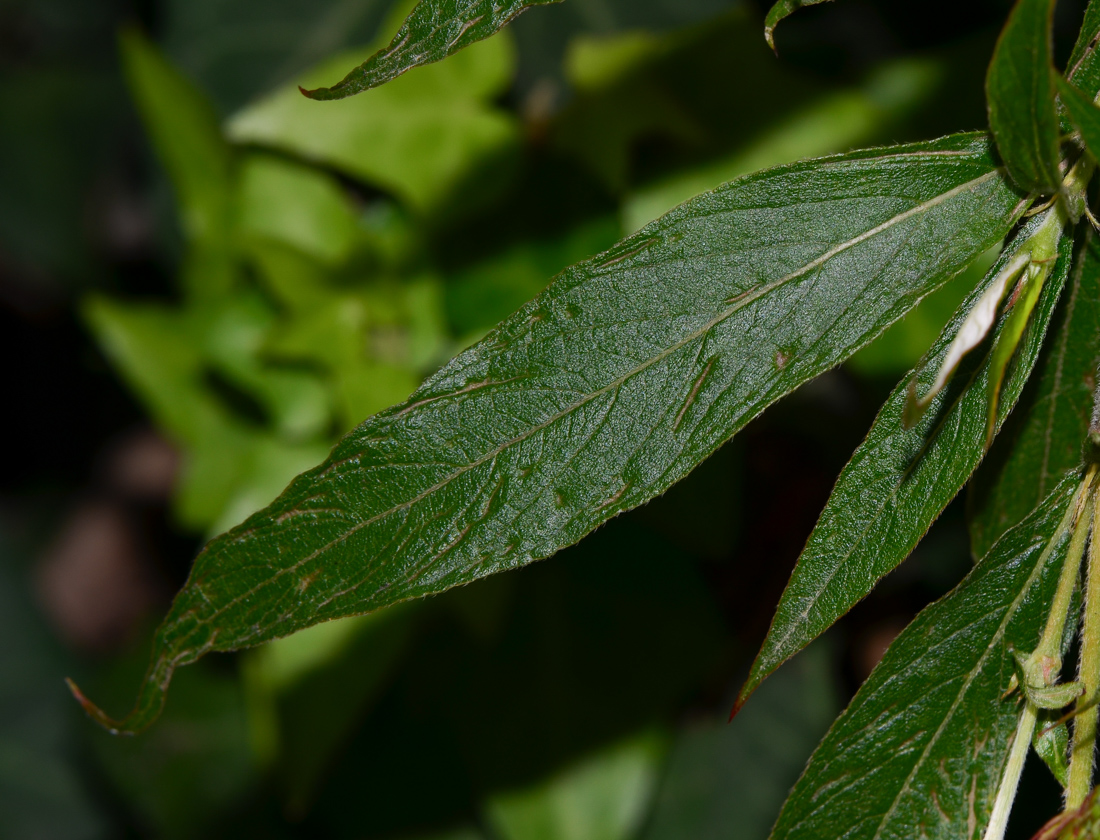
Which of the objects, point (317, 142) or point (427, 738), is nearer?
point (317, 142)

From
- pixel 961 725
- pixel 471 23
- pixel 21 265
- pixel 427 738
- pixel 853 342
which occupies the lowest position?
pixel 427 738

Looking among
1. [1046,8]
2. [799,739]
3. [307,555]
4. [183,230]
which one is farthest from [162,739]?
[1046,8]

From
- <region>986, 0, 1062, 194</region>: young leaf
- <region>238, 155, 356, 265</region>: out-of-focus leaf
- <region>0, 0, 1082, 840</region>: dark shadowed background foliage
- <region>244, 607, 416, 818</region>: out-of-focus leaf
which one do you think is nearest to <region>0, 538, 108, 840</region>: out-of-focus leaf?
<region>0, 0, 1082, 840</region>: dark shadowed background foliage

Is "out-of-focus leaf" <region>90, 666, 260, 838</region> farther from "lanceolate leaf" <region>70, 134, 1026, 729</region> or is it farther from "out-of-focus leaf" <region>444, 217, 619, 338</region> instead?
"lanceolate leaf" <region>70, 134, 1026, 729</region>

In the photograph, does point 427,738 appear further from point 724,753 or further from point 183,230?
point 183,230

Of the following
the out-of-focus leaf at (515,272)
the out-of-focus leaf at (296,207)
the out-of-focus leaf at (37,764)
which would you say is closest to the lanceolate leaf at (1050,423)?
the out-of-focus leaf at (515,272)

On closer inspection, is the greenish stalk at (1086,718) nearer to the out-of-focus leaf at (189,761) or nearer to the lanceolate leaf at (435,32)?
the lanceolate leaf at (435,32)
